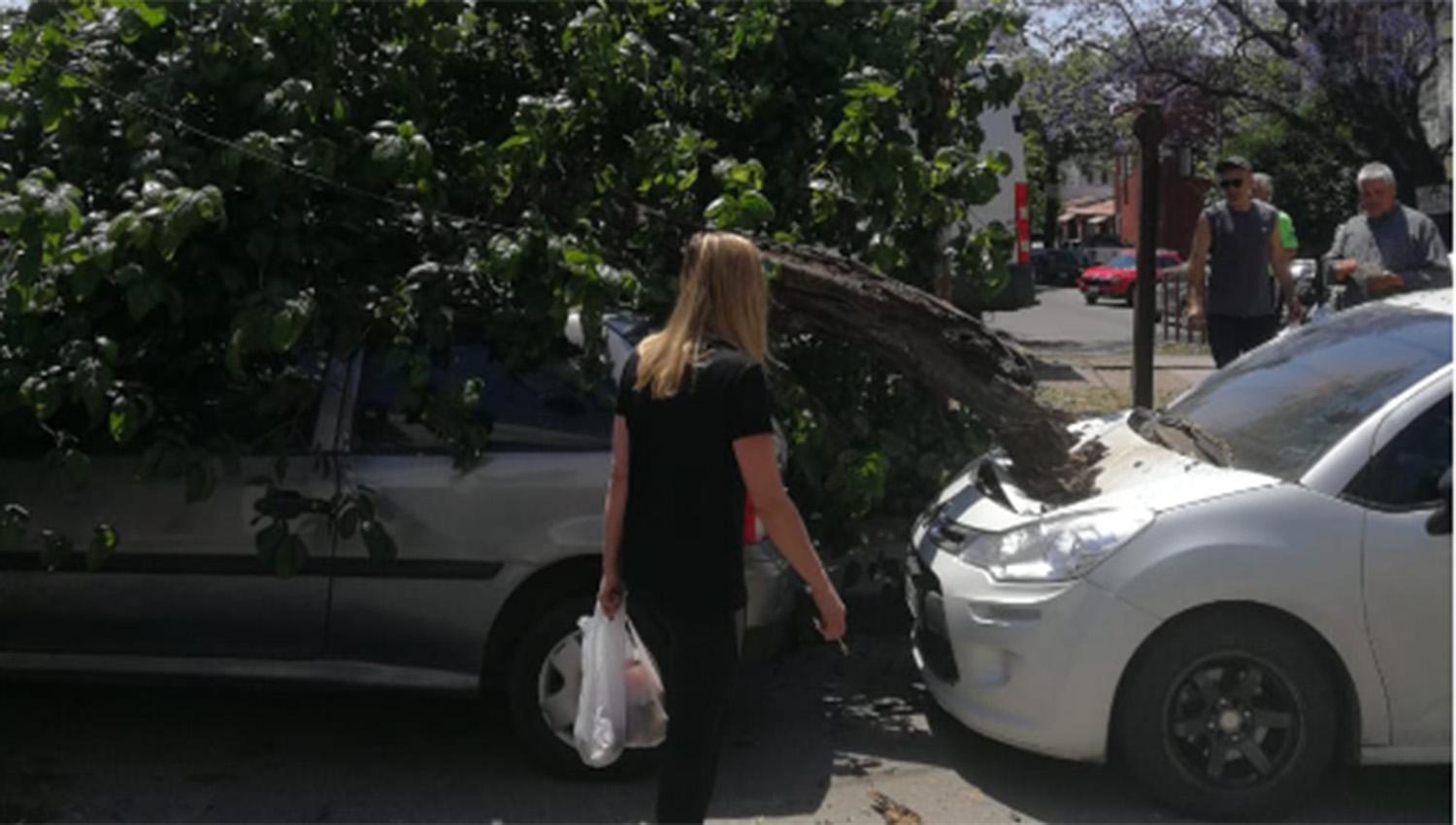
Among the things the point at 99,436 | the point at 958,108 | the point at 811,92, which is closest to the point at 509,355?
the point at 99,436

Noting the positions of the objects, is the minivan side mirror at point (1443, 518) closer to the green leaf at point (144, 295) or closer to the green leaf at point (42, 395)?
the green leaf at point (144, 295)

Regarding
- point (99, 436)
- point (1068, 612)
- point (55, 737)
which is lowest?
point (55, 737)

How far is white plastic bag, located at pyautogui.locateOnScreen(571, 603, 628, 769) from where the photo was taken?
13.4 ft

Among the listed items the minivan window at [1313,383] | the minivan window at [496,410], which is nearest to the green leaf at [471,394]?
the minivan window at [496,410]

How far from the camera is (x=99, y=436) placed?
18.3 ft

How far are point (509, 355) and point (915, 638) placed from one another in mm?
1703

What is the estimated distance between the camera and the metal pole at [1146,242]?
30.5 feet

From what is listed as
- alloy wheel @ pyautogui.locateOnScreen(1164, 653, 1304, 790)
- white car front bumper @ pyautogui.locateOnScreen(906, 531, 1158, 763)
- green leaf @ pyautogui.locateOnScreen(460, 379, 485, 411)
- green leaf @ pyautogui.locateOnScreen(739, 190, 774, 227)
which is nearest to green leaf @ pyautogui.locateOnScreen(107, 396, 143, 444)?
green leaf @ pyautogui.locateOnScreen(460, 379, 485, 411)

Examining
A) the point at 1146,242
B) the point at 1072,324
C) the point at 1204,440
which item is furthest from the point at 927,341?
the point at 1072,324

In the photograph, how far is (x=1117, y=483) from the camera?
18.0 feet

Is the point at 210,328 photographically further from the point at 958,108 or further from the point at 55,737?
the point at 958,108

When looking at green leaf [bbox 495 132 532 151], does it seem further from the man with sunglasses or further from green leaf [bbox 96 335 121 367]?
the man with sunglasses

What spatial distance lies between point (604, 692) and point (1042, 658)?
5.06 feet

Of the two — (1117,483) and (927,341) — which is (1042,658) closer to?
(1117,483)
